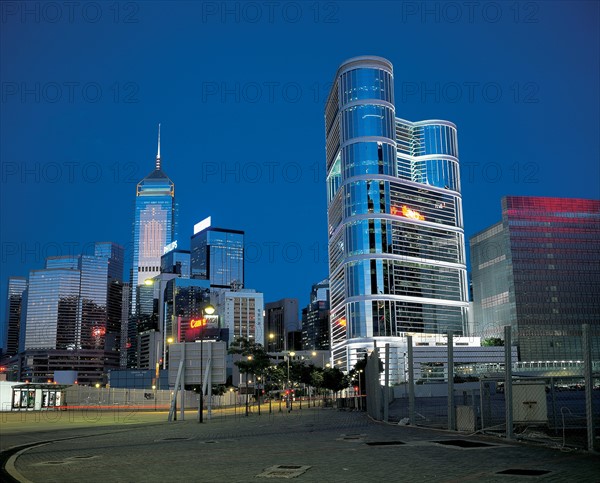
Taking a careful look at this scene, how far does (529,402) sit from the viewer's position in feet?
59.3

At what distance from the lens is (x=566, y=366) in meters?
182

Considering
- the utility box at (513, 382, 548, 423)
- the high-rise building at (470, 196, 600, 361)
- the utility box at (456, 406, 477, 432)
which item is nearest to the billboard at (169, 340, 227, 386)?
the utility box at (456, 406, 477, 432)

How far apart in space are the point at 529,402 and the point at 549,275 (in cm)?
18692

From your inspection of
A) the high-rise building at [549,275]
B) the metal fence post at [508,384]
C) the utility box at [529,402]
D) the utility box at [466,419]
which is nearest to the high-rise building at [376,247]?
the high-rise building at [549,275]

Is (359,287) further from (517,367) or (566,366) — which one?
(566,366)

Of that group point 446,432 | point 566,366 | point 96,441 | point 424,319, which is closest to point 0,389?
point 96,441

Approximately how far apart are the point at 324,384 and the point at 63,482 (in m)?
100

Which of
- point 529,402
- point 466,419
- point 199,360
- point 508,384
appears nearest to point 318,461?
point 508,384

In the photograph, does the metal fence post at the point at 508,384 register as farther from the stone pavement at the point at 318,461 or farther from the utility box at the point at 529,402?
the utility box at the point at 529,402

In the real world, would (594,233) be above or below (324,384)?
above

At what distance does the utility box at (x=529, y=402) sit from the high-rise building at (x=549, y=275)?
7089 inches

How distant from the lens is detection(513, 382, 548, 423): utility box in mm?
17734

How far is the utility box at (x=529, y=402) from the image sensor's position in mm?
17734

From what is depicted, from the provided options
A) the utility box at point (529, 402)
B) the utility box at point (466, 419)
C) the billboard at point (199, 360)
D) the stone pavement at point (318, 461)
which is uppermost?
the billboard at point (199, 360)
